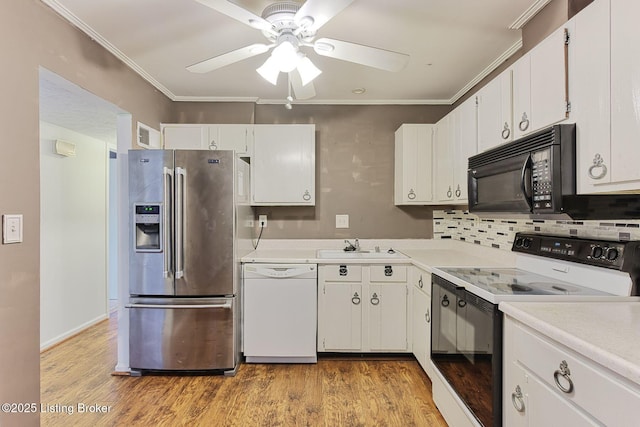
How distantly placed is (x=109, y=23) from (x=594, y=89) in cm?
248

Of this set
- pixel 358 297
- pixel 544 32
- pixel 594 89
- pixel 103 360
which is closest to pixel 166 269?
pixel 103 360

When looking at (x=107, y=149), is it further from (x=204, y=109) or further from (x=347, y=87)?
(x=347, y=87)

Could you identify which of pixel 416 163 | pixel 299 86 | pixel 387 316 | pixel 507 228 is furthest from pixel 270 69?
pixel 387 316

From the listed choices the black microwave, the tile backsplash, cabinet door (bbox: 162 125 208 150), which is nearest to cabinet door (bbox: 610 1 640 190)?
the black microwave

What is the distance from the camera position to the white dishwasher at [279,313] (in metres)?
2.57

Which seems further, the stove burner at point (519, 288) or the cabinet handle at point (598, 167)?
the stove burner at point (519, 288)

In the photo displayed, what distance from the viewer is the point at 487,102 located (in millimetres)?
1915

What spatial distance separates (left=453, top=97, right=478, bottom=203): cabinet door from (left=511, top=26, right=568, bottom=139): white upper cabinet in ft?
1.38

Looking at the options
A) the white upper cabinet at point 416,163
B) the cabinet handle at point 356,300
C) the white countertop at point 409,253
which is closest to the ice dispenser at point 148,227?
the white countertop at point 409,253

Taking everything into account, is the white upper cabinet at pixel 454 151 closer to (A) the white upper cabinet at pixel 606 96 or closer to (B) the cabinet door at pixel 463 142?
(B) the cabinet door at pixel 463 142

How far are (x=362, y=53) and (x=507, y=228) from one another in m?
1.58

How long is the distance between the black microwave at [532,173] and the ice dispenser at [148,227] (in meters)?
2.20

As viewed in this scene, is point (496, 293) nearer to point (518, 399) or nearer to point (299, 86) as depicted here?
point (518, 399)

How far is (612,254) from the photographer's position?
136 centimetres
